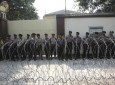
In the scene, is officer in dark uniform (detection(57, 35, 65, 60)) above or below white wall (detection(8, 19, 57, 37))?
below

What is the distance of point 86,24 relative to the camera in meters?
13.4

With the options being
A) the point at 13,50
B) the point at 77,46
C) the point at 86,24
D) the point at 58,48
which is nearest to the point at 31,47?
the point at 13,50

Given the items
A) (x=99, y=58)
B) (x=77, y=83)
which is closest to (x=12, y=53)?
(x=99, y=58)

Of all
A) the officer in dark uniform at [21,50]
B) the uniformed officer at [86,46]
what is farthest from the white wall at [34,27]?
the uniformed officer at [86,46]

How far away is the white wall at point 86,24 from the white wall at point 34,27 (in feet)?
2.59

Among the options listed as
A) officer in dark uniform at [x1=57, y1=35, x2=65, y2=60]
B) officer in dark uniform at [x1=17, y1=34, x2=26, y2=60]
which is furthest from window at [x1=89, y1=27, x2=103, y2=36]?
officer in dark uniform at [x1=17, y1=34, x2=26, y2=60]

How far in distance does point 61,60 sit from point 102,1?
31.0 ft

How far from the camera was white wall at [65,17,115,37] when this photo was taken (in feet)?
43.8

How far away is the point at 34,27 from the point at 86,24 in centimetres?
264

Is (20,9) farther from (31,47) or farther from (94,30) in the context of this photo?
(31,47)

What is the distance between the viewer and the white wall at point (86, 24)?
13336 mm

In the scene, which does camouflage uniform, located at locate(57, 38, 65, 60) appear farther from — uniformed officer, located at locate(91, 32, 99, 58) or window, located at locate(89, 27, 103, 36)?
window, located at locate(89, 27, 103, 36)

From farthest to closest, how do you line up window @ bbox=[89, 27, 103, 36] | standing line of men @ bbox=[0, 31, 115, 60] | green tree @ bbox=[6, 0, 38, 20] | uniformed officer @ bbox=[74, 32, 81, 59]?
green tree @ bbox=[6, 0, 38, 20] < window @ bbox=[89, 27, 103, 36] < uniformed officer @ bbox=[74, 32, 81, 59] < standing line of men @ bbox=[0, 31, 115, 60]

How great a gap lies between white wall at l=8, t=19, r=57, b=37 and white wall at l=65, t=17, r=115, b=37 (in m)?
0.79
